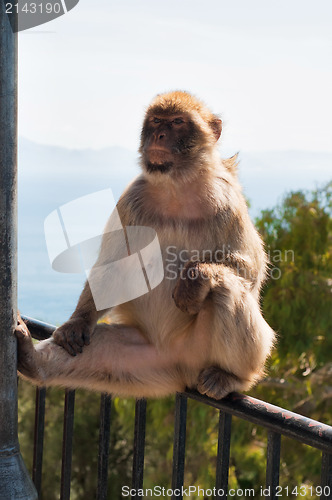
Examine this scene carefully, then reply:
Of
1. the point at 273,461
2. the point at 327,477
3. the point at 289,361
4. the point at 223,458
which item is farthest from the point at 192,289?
the point at 289,361

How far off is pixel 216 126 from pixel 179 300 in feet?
3.29

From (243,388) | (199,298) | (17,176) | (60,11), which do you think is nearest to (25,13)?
(60,11)

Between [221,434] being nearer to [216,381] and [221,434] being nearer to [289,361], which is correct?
[216,381]

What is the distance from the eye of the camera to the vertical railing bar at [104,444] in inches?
73.4

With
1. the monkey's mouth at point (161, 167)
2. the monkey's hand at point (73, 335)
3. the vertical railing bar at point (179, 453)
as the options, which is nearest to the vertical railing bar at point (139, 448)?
the vertical railing bar at point (179, 453)

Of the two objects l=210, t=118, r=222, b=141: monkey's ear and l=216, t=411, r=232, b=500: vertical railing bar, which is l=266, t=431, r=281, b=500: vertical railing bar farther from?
l=210, t=118, r=222, b=141: monkey's ear

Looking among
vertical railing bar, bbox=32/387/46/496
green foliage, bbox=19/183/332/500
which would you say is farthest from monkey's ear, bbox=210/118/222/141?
green foliage, bbox=19/183/332/500

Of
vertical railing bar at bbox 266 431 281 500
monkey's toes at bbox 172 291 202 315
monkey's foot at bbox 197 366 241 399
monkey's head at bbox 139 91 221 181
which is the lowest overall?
monkey's foot at bbox 197 366 241 399

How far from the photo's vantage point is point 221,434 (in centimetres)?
163

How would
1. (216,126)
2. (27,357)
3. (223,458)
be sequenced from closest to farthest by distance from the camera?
(223,458), (27,357), (216,126)

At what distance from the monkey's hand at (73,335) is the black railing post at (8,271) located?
2.52 feet

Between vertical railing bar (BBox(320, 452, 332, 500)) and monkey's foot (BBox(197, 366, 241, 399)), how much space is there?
682mm

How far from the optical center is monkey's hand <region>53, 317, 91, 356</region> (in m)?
2.36

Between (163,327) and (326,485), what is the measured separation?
1.16 metres
